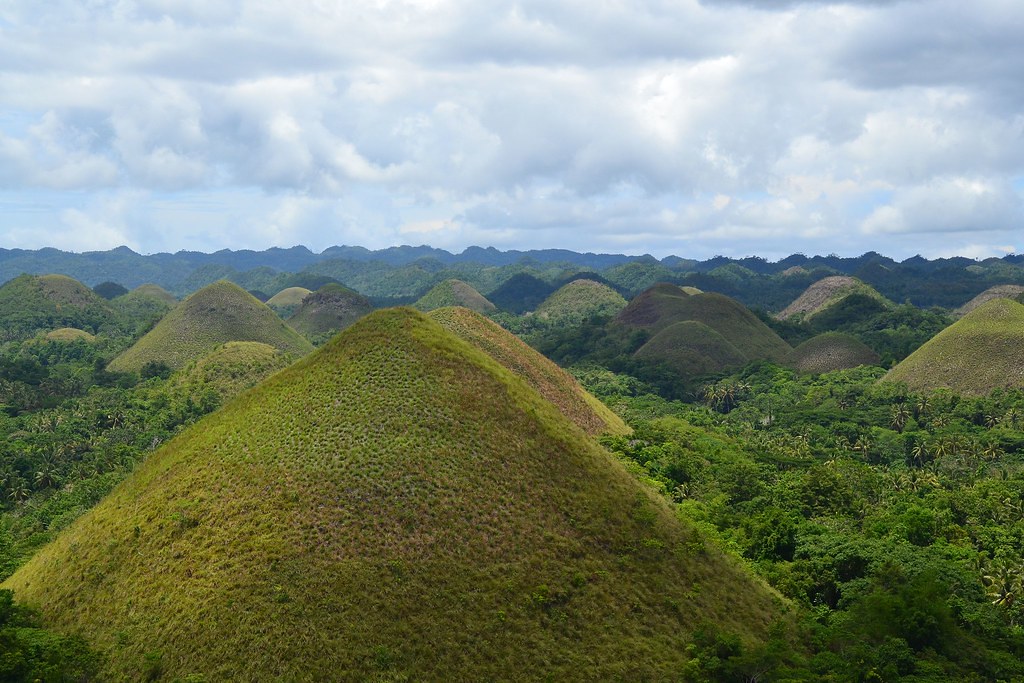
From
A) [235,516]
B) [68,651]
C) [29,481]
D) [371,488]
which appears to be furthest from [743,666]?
[29,481]

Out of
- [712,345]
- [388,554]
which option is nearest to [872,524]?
[388,554]

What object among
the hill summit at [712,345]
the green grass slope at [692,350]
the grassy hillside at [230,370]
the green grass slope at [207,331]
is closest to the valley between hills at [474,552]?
the grassy hillside at [230,370]

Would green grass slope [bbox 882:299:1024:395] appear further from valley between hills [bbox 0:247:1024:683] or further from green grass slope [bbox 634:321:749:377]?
valley between hills [bbox 0:247:1024:683]

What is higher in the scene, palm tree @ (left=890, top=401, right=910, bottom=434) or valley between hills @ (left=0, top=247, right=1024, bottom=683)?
valley between hills @ (left=0, top=247, right=1024, bottom=683)

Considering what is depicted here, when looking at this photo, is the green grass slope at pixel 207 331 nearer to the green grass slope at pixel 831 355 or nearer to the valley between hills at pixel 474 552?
the valley between hills at pixel 474 552

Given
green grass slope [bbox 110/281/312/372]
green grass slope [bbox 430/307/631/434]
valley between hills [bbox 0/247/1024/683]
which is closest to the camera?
valley between hills [bbox 0/247/1024/683]

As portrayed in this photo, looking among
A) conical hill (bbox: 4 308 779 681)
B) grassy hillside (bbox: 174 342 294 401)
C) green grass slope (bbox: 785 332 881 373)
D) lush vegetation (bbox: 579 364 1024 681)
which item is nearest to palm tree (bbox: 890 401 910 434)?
lush vegetation (bbox: 579 364 1024 681)

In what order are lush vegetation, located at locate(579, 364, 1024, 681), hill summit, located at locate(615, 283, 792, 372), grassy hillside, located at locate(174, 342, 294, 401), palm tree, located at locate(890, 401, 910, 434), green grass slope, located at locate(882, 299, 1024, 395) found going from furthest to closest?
hill summit, located at locate(615, 283, 792, 372) → grassy hillside, located at locate(174, 342, 294, 401) → green grass slope, located at locate(882, 299, 1024, 395) → palm tree, located at locate(890, 401, 910, 434) → lush vegetation, located at locate(579, 364, 1024, 681)

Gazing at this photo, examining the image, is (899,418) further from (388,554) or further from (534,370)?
(388,554)
